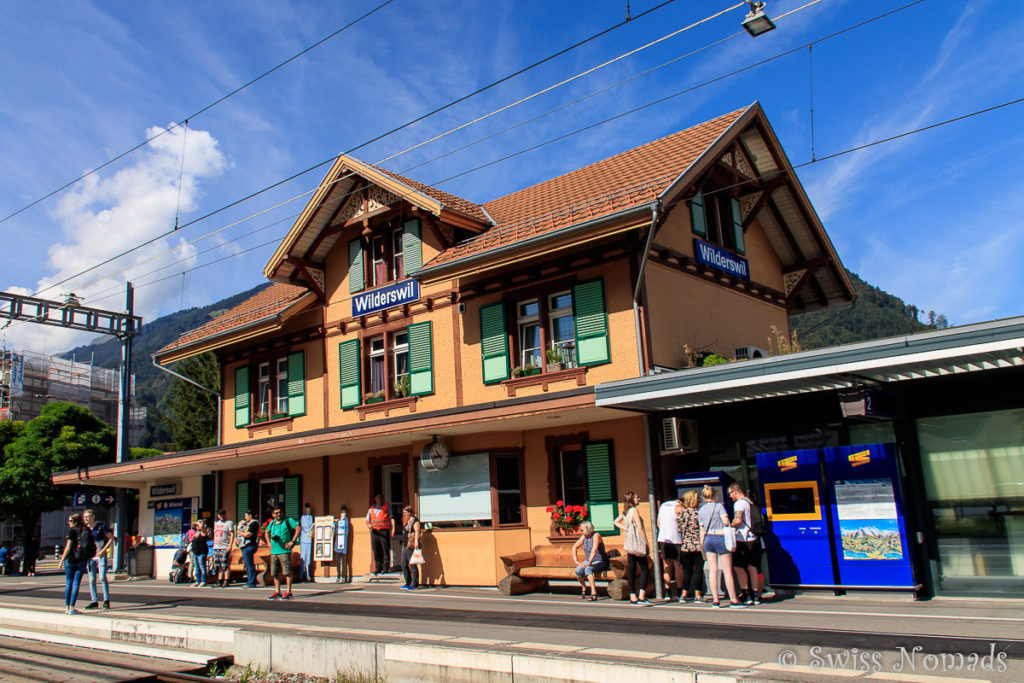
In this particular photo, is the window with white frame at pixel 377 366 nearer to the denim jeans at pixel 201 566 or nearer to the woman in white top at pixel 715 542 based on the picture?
the denim jeans at pixel 201 566

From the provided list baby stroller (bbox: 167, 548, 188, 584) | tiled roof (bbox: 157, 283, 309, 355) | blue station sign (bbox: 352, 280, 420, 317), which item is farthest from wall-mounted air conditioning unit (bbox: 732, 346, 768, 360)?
baby stroller (bbox: 167, 548, 188, 584)

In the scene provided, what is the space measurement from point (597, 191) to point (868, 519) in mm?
8150

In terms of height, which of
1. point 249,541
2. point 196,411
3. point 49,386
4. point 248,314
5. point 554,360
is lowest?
point 249,541

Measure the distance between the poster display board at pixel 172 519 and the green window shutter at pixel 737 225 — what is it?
53.1 feet

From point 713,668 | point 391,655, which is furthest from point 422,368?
point 713,668

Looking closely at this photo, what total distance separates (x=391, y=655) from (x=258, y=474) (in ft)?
49.3

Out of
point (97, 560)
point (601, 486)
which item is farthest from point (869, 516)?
point (97, 560)

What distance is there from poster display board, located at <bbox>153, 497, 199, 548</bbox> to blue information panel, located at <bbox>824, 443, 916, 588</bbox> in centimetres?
1765

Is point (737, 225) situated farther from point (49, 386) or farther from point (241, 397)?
point (49, 386)

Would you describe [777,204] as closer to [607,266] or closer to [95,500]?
[607,266]

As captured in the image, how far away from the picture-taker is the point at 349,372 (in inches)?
759

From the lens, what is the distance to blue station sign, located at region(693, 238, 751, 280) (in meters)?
16.4

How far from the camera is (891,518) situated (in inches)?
424

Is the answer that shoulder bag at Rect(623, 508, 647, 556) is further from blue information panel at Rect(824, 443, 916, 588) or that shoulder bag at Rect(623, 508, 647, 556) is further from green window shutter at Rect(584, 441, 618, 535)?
blue information panel at Rect(824, 443, 916, 588)
